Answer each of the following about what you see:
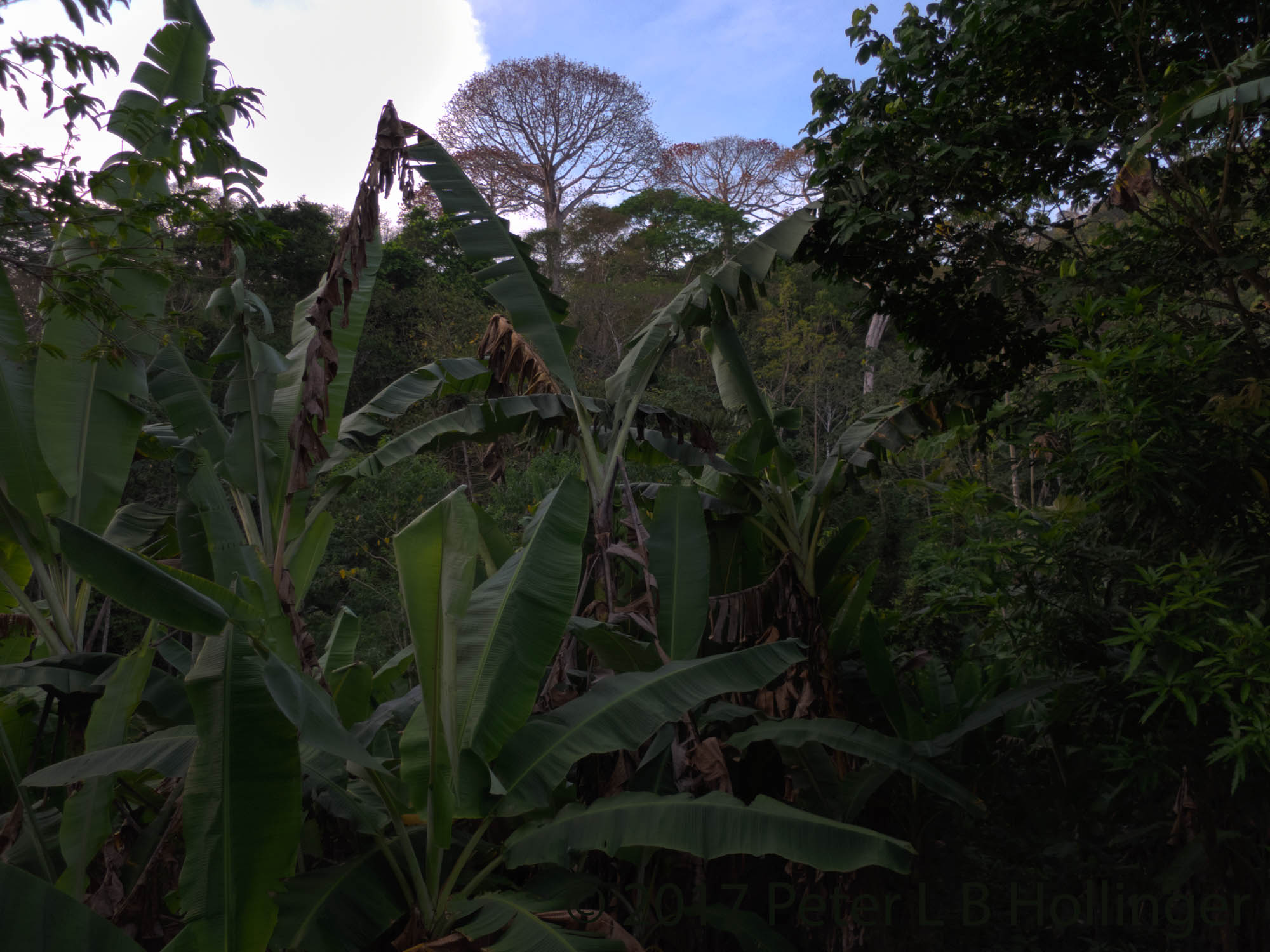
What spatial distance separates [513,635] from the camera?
2645 millimetres

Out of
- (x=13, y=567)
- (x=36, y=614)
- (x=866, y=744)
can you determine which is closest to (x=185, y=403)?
(x=13, y=567)

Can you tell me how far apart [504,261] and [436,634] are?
8.13 feet

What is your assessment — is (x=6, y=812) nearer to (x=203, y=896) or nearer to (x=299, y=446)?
(x=299, y=446)

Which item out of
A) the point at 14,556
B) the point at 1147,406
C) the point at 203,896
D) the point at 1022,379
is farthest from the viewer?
the point at 1022,379

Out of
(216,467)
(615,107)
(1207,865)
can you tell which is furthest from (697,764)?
(615,107)

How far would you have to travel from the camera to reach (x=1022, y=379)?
463cm

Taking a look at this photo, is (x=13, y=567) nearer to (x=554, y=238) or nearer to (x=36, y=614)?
(x=36, y=614)

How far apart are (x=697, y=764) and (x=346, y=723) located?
5.10 feet

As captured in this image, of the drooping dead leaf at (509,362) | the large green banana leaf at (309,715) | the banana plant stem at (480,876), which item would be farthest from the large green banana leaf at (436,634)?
the drooping dead leaf at (509,362)

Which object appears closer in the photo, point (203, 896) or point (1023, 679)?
A: point (203, 896)

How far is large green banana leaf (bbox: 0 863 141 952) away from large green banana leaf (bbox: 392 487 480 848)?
85cm

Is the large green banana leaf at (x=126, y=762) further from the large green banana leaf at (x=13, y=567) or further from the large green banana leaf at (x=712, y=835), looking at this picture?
the large green banana leaf at (x=13, y=567)

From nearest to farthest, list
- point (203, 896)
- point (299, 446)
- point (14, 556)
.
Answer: point (203, 896) → point (299, 446) → point (14, 556)

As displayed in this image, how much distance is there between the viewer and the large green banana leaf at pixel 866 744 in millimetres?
3205
